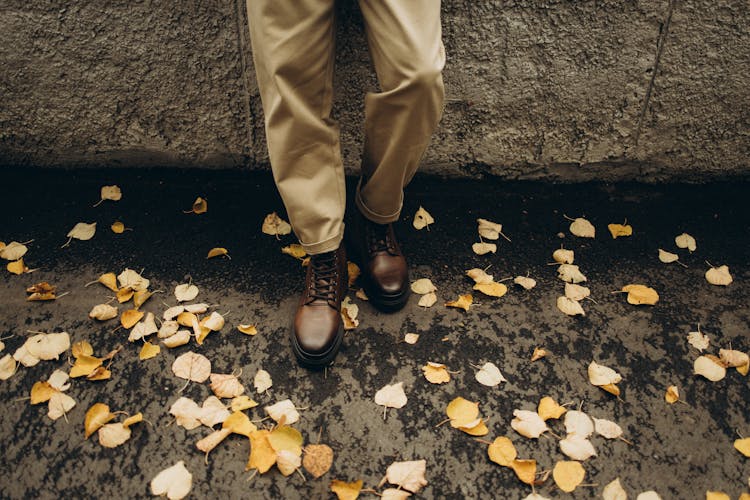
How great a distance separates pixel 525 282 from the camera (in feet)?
6.57

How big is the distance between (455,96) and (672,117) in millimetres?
948

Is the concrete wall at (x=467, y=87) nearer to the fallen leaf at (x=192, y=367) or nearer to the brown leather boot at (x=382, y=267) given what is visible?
the brown leather boot at (x=382, y=267)

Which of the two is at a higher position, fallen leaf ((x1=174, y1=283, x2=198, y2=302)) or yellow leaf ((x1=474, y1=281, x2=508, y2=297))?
fallen leaf ((x1=174, y1=283, x2=198, y2=302))

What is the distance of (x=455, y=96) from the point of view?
2.13 meters

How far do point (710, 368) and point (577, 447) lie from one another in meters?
0.59

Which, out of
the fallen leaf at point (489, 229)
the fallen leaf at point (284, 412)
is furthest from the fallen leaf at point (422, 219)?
the fallen leaf at point (284, 412)

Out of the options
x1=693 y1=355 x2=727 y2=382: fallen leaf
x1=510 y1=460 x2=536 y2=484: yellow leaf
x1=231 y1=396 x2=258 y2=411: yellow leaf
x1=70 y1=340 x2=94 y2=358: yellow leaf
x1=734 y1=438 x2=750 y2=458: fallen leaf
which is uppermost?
x1=70 y1=340 x2=94 y2=358: yellow leaf

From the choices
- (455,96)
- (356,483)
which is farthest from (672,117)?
(356,483)

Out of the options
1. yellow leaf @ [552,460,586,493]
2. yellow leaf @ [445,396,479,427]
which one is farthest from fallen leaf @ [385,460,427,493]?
yellow leaf @ [552,460,586,493]

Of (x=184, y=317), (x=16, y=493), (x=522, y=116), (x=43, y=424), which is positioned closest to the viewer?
(x=16, y=493)

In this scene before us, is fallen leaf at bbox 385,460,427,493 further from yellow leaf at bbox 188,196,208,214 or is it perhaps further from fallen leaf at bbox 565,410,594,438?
yellow leaf at bbox 188,196,208,214

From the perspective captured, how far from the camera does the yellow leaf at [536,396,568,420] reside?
1.57m

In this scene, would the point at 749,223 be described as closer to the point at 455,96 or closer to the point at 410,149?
the point at 455,96

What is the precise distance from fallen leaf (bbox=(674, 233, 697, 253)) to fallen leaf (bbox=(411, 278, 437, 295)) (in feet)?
3.57
